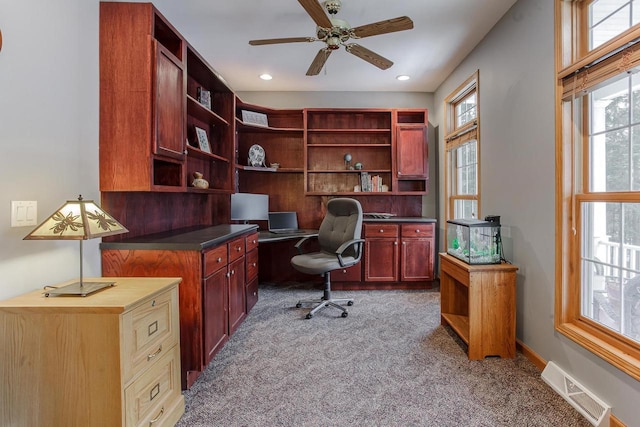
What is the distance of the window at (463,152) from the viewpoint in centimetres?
334

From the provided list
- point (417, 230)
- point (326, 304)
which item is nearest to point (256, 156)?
point (326, 304)

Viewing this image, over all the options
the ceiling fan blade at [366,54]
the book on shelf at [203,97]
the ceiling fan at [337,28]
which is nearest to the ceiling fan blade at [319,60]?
the ceiling fan at [337,28]

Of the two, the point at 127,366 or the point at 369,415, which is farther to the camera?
the point at 369,415

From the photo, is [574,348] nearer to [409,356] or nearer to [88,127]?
[409,356]

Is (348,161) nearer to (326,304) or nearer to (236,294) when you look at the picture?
(326,304)

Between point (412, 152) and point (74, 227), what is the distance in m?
3.80

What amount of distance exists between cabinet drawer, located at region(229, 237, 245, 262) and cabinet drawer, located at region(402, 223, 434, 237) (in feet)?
6.97

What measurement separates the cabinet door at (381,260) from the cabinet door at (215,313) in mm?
2076

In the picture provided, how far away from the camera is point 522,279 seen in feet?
7.79

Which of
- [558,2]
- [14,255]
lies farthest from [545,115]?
[14,255]

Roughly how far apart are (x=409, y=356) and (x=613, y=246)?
1429 mm

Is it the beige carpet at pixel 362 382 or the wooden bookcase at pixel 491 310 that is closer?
the beige carpet at pixel 362 382

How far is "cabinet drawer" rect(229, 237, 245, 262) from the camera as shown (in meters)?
2.45

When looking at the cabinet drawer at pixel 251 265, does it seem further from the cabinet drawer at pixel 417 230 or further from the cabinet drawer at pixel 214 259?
the cabinet drawer at pixel 417 230
